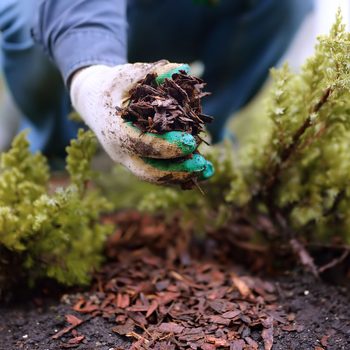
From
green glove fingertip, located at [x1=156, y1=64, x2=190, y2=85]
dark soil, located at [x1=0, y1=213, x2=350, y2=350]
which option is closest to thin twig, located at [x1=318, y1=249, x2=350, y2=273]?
dark soil, located at [x1=0, y1=213, x2=350, y2=350]

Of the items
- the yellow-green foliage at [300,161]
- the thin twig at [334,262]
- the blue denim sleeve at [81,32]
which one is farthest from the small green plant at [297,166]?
the blue denim sleeve at [81,32]

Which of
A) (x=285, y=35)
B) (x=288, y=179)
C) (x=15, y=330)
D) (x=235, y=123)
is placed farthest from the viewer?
(x=235, y=123)

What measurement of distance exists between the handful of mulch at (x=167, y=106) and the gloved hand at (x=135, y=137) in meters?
0.02

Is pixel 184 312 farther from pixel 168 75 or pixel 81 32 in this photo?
pixel 81 32

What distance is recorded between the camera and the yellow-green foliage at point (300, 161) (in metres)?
1.26

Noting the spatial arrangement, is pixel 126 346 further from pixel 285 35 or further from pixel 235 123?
pixel 235 123

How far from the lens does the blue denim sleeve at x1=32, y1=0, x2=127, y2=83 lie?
54.2 inches

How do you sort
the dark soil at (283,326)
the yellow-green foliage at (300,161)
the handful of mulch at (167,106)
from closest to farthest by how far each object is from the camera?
the handful of mulch at (167,106)
the dark soil at (283,326)
the yellow-green foliage at (300,161)

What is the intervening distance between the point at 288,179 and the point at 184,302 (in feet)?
1.89

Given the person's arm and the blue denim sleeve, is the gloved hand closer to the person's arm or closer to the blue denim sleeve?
the person's arm

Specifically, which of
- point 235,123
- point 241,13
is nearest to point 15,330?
point 241,13

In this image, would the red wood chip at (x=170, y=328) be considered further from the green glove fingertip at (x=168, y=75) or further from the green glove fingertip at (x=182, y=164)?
the green glove fingertip at (x=168, y=75)

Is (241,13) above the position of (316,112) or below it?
above

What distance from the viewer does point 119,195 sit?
2.35 metres
